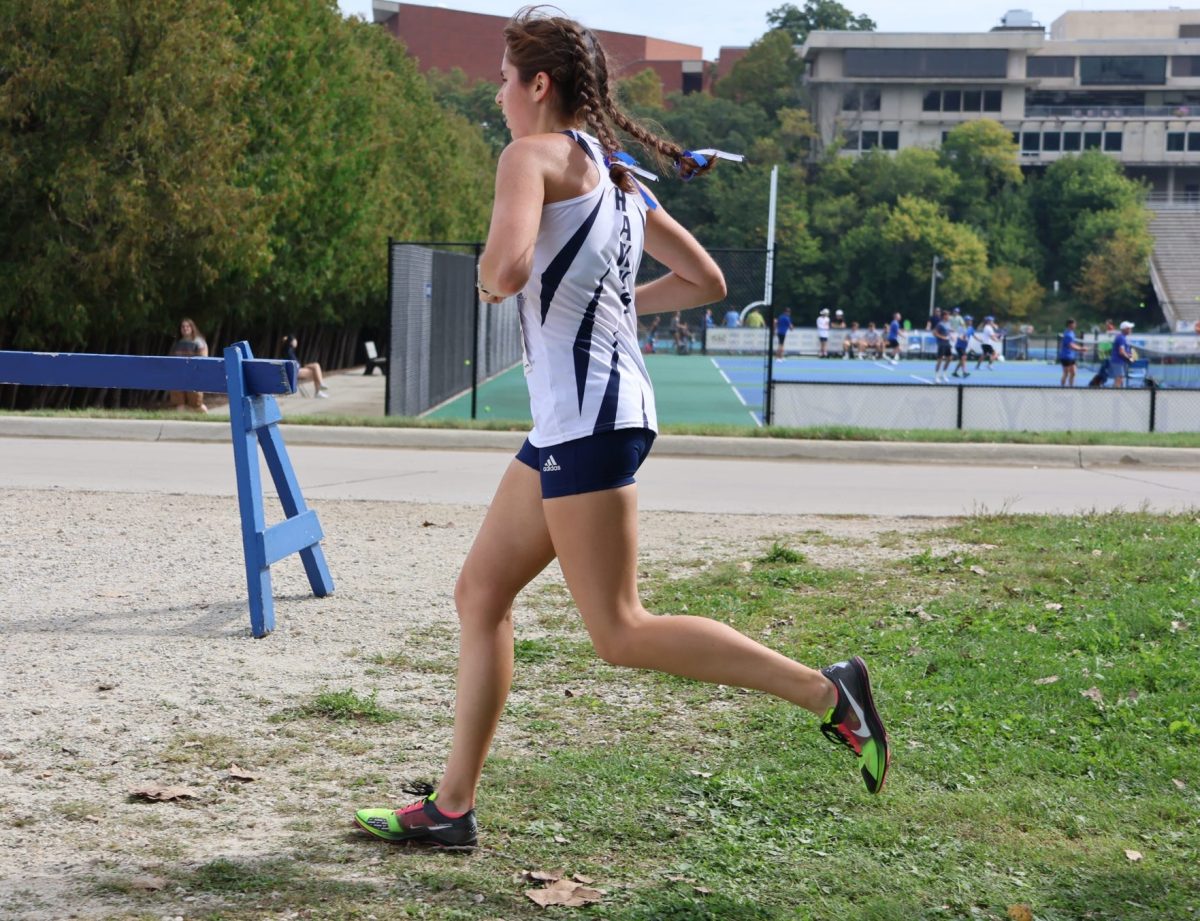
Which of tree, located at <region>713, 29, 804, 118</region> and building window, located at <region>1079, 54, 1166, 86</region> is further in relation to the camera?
tree, located at <region>713, 29, 804, 118</region>

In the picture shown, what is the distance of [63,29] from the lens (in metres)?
21.3

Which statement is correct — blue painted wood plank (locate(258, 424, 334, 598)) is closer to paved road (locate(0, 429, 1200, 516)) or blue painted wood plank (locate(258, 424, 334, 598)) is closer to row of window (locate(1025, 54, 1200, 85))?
paved road (locate(0, 429, 1200, 516))

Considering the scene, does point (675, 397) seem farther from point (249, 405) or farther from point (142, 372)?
point (249, 405)

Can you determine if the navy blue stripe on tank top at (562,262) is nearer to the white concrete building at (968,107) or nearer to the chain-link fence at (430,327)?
the chain-link fence at (430,327)

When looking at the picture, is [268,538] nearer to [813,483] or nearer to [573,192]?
[573,192]

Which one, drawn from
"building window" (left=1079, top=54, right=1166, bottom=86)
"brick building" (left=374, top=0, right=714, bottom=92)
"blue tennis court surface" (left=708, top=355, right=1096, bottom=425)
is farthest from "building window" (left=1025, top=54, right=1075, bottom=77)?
"blue tennis court surface" (left=708, top=355, right=1096, bottom=425)

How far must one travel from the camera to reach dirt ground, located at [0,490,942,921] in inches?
157

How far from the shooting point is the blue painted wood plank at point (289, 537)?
6.71 m

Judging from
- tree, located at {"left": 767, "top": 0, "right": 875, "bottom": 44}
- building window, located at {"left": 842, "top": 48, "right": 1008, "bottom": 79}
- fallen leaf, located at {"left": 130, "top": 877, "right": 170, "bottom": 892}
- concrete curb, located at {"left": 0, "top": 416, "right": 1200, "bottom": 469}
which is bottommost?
fallen leaf, located at {"left": 130, "top": 877, "right": 170, "bottom": 892}

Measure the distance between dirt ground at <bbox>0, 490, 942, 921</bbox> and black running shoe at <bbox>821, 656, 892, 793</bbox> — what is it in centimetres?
124

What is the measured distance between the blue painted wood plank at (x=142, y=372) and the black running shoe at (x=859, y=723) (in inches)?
131

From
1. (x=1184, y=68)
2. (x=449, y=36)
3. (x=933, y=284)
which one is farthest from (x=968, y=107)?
(x=449, y=36)

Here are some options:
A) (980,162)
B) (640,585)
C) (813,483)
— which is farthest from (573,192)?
(980,162)

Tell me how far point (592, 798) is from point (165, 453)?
11.3 m
